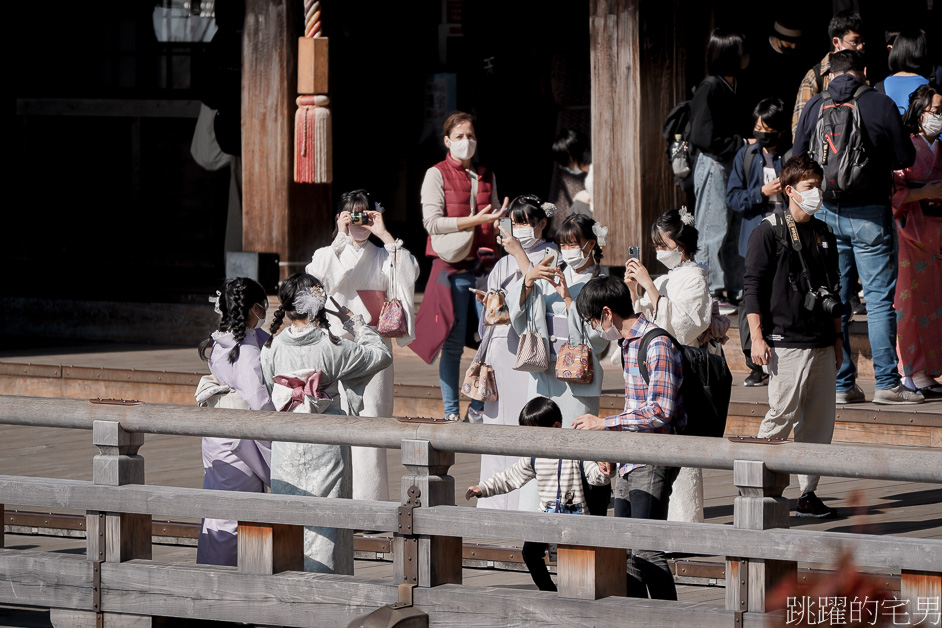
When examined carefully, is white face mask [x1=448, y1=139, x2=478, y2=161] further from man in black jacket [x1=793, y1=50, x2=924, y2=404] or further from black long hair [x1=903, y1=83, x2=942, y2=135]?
black long hair [x1=903, y1=83, x2=942, y2=135]

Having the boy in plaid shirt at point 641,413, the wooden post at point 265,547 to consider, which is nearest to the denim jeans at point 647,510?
the boy in plaid shirt at point 641,413

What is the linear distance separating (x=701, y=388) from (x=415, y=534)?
1.29 m

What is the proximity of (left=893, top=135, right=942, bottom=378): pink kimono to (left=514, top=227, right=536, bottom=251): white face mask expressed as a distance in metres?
2.66

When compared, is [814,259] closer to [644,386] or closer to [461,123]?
[644,386]

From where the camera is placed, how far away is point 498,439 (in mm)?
5582

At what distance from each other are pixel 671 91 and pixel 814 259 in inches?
186

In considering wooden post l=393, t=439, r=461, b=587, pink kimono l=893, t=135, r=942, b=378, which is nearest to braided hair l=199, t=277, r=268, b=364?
wooden post l=393, t=439, r=461, b=587

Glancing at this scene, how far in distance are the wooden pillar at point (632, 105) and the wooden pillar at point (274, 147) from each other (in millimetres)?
2599

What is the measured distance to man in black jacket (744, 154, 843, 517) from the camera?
7.62 m

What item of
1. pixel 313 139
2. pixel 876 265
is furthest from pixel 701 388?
pixel 313 139

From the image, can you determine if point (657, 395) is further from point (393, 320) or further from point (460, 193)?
A: point (460, 193)

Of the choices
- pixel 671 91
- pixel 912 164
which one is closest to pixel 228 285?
pixel 912 164

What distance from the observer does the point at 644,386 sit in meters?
6.25

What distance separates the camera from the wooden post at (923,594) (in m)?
4.92
